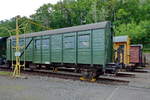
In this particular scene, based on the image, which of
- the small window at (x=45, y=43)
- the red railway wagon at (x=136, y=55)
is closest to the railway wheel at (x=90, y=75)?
the small window at (x=45, y=43)

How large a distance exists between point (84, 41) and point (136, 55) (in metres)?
10.1

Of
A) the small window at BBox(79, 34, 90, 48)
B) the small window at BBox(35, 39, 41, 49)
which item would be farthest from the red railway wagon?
the small window at BBox(35, 39, 41, 49)

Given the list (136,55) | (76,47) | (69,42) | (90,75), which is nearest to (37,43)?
(69,42)

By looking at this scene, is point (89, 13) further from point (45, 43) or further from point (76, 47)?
point (76, 47)

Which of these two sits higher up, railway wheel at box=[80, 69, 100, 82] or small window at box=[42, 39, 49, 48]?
small window at box=[42, 39, 49, 48]

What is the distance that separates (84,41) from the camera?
10.4 meters

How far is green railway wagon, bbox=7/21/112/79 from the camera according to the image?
9727mm

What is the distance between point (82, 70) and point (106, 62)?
1.73 meters

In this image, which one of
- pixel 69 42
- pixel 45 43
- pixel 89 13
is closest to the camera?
pixel 69 42

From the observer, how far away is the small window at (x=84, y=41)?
10193 mm

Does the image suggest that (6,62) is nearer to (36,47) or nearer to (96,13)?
(36,47)

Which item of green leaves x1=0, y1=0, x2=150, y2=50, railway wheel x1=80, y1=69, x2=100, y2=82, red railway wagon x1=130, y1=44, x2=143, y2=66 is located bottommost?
railway wheel x1=80, y1=69, x2=100, y2=82

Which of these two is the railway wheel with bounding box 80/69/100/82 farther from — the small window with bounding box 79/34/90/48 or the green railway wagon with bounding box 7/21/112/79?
the small window with bounding box 79/34/90/48

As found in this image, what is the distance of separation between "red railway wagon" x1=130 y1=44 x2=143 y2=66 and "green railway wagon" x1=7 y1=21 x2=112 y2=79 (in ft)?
29.8
